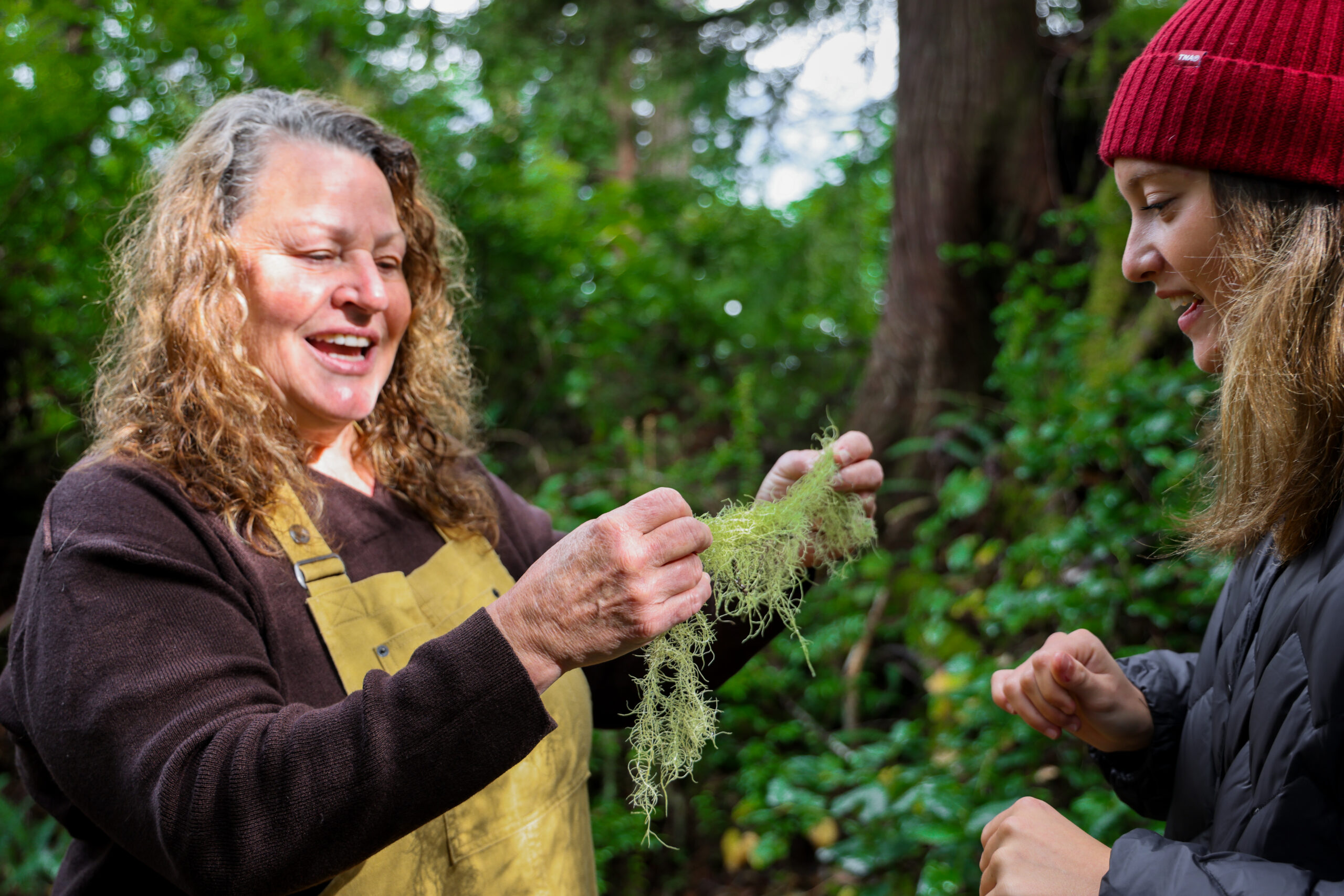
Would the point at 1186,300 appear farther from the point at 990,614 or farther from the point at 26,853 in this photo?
the point at 26,853

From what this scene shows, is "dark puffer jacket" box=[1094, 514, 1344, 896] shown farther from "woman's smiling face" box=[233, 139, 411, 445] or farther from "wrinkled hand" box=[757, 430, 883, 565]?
"woman's smiling face" box=[233, 139, 411, 445]

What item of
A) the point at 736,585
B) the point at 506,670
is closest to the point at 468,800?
the point at 506,670

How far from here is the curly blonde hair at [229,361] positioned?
155 cm

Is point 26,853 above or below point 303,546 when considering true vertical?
below

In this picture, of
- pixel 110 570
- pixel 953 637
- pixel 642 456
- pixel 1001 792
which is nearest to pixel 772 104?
pixel 642 456

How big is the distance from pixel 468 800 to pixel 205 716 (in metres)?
0.46

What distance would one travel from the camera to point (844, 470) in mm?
1829

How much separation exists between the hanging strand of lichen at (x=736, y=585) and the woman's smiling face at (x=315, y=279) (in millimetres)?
798

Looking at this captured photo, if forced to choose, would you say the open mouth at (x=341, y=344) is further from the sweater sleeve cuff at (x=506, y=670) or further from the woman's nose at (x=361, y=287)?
the sweater sleeve cuff at (x=506, y=670)

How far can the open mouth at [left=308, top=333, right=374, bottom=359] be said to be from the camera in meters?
1.76

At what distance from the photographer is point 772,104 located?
6.55 metres

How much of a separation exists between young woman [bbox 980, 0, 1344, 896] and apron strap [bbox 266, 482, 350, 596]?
115 centimetres

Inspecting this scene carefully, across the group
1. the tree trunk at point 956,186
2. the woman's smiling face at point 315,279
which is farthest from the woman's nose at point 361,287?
the tree trunk at point 956,186

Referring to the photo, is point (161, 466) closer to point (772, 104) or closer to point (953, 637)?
point (953, 637)
